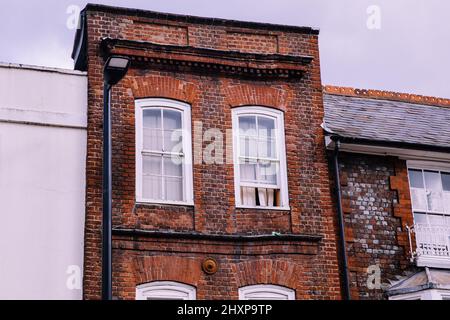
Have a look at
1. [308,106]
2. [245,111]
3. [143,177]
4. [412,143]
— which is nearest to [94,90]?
[143,177]

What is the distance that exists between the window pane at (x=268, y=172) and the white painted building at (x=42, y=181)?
3.49 meters

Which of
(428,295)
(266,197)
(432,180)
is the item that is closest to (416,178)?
(432,180)

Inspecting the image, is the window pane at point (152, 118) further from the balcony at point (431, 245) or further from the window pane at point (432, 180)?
the window pane at point (432, 180)

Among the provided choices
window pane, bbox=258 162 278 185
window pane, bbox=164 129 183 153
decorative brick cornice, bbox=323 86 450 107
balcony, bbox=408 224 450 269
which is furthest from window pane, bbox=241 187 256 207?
decorative brick cornice, bbox=323 86 450 107

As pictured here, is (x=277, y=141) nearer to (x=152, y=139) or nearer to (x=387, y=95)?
(x=152, y=139)

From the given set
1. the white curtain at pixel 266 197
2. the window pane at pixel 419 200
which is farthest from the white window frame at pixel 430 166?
the white curtain at pixel 266 197

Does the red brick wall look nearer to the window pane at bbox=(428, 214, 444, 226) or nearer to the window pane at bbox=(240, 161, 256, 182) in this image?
the window pane at bbox=(240, 161, 256, 182)

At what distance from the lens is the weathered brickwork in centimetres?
1720

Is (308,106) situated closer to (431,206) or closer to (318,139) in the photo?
(318,139)

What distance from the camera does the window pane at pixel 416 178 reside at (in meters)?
18.5

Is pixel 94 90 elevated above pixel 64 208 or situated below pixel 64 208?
above
